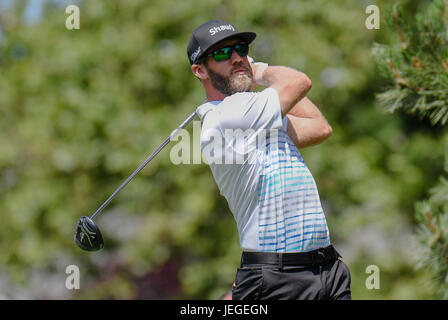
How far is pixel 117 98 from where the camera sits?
9.59 m

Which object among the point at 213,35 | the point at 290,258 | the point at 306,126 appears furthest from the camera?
the point at 306,126

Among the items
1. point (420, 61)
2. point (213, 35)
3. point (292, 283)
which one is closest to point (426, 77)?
point (420, 61)

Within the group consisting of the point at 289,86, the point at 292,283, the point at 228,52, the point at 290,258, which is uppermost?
the point at 228,52

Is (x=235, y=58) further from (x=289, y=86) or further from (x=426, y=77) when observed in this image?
(x=426, y=77)

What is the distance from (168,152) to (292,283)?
21.0ft

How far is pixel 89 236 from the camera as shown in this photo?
333 cm

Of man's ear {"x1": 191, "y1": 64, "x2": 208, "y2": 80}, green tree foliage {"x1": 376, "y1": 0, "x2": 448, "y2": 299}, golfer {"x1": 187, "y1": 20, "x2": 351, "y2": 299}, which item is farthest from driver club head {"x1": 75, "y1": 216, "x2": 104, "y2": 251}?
green tree foliage {"x1": 376, "y1": 0, "x2": 448, "y2": 299}

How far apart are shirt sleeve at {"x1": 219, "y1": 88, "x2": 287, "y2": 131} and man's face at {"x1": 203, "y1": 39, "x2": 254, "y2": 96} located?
13 cm

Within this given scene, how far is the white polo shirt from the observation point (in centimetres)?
302

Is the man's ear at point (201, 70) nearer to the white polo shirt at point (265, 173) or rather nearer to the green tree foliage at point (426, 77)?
the white polo shirt at point (265, 173)

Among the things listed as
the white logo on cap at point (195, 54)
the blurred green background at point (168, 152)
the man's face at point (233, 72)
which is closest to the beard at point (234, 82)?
the man's face at point (233, 72)

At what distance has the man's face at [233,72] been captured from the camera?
10.6ft

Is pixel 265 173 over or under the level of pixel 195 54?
under

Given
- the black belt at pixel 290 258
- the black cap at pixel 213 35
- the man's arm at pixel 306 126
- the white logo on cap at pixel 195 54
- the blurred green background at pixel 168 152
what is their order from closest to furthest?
the black belt at pixel 290 258 → the black cap at pixel 213 35 → the white logo on cap at pixel 195 54 → the man's arm at pixel 306 126 → the blurred green background at pixel 168 152
